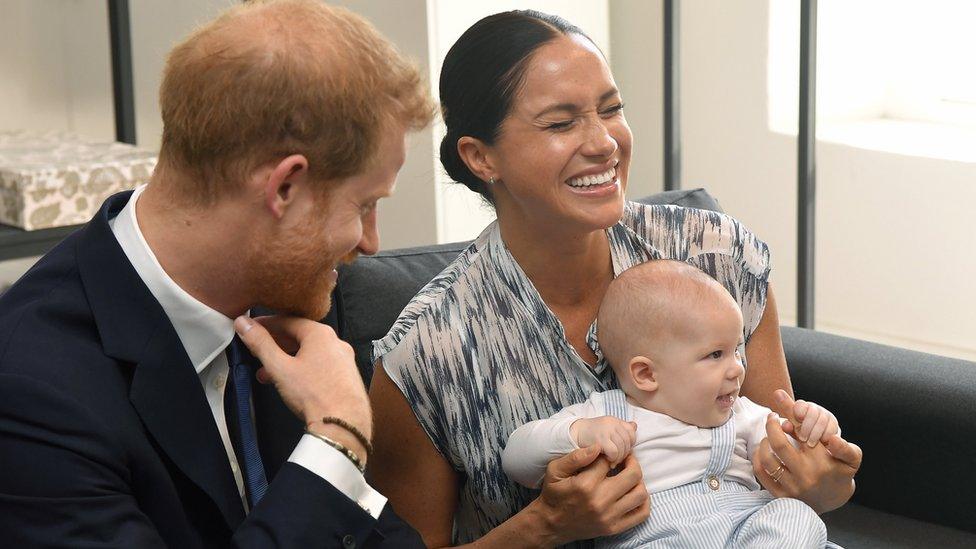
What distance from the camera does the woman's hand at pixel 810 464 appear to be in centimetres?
172

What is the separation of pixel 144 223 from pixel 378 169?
0.89 feet

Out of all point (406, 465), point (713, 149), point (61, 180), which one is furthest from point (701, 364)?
point (713, 149)

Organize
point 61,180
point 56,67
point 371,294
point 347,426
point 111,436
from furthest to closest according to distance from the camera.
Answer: point 56,67, point 61,180, point 371,294, point 347,426, point 111,436

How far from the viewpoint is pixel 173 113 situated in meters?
1.37

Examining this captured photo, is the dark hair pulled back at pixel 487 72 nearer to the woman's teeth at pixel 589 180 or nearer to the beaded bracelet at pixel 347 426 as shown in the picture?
the woman's teeth at pixel 589 180

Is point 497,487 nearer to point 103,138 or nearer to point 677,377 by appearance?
point 677,377

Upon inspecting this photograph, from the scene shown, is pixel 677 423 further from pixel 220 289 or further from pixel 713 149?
pixel 713 149

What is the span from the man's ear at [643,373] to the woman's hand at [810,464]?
0.17 meters

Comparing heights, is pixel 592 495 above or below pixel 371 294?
below

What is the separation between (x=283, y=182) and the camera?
1362 mm

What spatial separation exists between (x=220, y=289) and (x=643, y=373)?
653mm

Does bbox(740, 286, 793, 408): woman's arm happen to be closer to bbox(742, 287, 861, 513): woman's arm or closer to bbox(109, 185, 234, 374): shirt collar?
bbox(742, 287, 861, 513): woman's arm

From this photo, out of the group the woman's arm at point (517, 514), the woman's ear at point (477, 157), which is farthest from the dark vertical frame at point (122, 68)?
the woman's arm at point (517, 514)

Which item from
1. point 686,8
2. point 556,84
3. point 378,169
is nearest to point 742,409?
point 556,84
